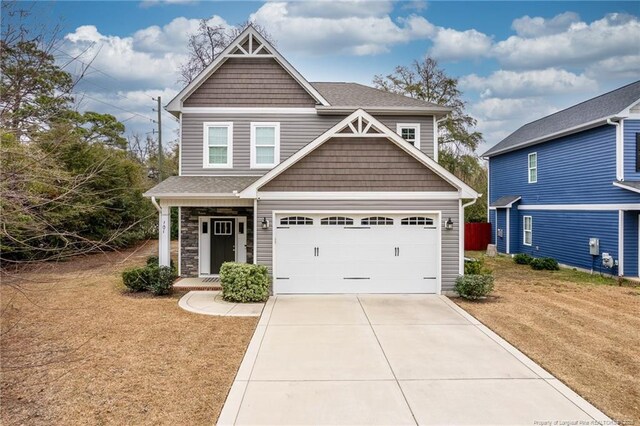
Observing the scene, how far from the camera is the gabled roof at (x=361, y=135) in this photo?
35.1 ft

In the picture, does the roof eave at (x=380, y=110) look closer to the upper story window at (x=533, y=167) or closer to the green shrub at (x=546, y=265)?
the green shrub at (x=546, y=265)

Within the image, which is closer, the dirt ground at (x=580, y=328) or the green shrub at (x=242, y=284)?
the dirt ground at (x=580, y=328)

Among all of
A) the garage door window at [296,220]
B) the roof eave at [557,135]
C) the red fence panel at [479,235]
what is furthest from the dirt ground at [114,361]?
the red fence panel at [479,235]

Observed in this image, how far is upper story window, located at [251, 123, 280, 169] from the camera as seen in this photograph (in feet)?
43.9

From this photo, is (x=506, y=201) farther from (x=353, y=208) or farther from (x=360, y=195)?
(x=353, y=208)

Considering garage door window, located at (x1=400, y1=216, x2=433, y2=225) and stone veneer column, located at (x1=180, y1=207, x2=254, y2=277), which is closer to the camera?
garage door window, located at (x1=400, y1=216, x2=433, y2=225)

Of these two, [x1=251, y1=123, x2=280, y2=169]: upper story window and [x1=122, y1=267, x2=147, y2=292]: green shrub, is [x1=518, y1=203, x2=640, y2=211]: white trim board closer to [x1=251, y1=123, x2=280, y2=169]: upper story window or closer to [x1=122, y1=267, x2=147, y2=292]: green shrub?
[x1=251, y1=123, x2=280, y2=169]: upper story window

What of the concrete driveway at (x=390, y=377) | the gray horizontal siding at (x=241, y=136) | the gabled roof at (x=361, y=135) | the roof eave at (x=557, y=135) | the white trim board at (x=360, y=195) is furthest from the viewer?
the roof eave at (x=557, y=135)

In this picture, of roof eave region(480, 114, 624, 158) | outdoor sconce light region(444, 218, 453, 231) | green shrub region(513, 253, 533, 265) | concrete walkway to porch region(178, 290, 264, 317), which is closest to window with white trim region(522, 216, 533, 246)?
green shrub region(513, 253, 533, 265)

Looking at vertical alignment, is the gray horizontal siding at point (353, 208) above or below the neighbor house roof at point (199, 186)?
below

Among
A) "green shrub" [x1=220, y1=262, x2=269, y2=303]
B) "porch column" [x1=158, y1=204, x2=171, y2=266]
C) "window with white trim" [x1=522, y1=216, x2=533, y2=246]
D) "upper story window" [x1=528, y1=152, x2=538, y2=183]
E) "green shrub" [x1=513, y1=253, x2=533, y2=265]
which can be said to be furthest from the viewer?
"window with white trim" [x1=522, y1=216, x2=533, y2=246]

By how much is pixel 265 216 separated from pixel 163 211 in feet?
11.1

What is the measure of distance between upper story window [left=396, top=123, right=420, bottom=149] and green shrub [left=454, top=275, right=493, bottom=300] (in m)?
5.17

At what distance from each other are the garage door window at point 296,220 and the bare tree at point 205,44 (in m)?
18.3
